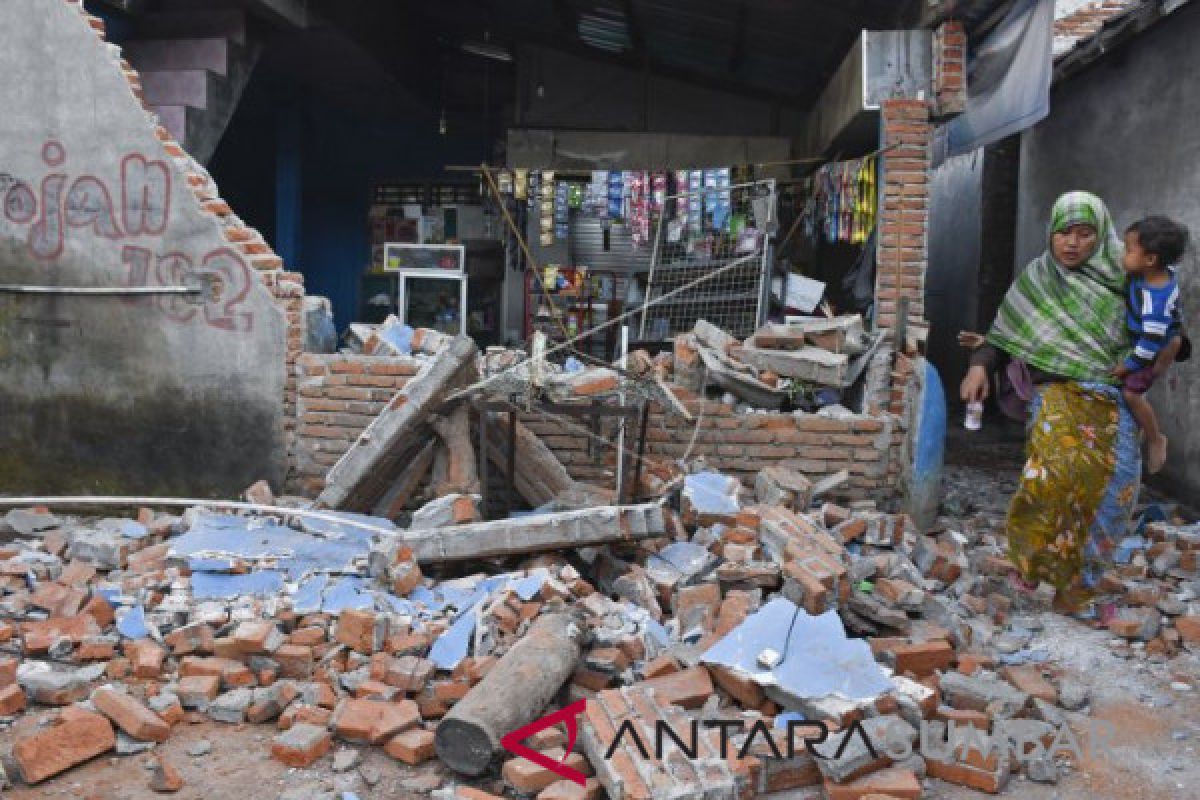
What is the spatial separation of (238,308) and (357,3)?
4.47 meters

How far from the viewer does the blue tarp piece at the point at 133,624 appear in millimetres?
4684

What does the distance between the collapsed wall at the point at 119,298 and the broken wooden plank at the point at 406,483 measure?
44.4 inches

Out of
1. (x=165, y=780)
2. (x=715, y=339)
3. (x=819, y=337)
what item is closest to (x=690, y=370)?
(x=715, y=339)

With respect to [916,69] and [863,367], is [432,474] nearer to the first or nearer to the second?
[863,367]

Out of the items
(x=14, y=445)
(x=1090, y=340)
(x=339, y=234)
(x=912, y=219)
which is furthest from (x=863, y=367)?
(x=339, y=234)

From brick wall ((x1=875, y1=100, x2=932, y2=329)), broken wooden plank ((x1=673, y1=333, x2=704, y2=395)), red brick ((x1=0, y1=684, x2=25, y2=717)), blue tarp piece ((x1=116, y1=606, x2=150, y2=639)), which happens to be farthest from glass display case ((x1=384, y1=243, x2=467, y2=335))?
red brick ((x1=0, y1=684, x2=25, y2=717))

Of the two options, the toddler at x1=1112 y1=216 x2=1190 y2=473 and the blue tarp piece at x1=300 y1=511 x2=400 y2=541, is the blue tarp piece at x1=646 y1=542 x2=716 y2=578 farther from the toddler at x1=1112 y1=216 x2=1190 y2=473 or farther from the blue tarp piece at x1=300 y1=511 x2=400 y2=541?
the toddler at x1=1112 y1=216 x2=1190 y2=473

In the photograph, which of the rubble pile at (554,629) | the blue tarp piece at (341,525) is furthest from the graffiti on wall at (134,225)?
the blue tarp piece at (341,525)

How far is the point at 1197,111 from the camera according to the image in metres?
7.29

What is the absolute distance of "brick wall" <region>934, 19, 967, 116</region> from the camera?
6766 mm

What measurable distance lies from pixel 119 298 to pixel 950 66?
18.9ft

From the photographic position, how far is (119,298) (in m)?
6.84

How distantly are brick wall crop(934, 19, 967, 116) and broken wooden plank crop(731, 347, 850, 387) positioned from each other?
1871 millimetres

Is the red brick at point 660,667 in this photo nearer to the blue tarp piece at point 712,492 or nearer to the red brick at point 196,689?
the blue tarp piece at point 712,492
